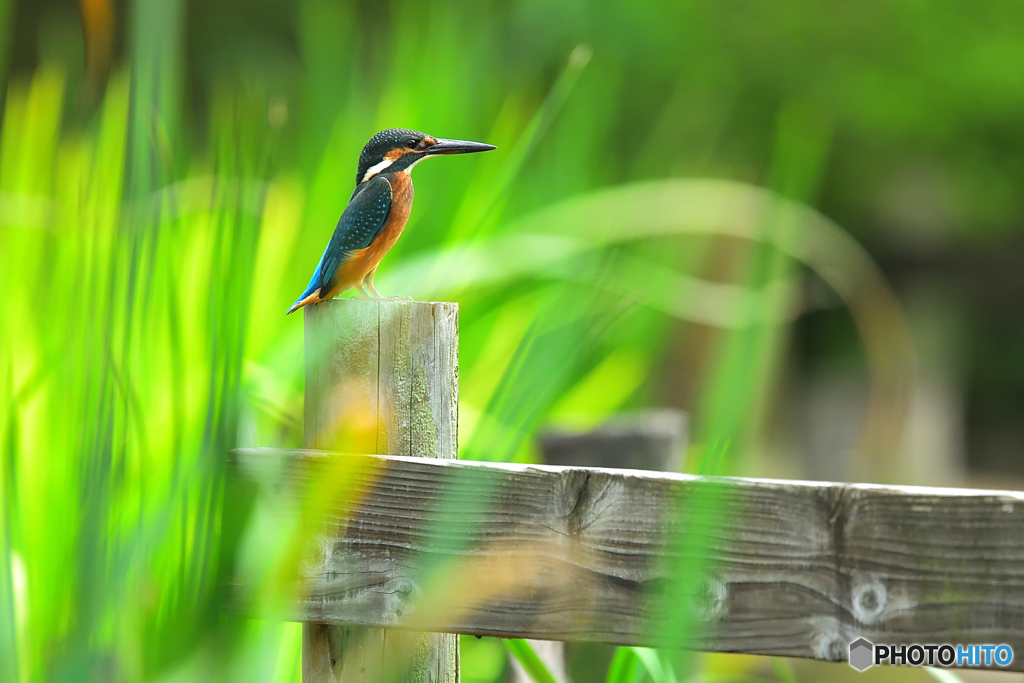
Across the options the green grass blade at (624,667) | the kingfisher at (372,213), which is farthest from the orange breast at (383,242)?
the green grass blade at (624,667)

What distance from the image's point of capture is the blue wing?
43.2 inches

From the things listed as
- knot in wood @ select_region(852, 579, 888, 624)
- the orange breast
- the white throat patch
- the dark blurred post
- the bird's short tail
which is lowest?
knot in wood @ select_region(852, 579, 888, 624)

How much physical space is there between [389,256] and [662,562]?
798 mm

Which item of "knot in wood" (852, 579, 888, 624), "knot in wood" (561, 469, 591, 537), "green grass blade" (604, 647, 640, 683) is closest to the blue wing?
"knot in wood" (561, 469, 591, 537)

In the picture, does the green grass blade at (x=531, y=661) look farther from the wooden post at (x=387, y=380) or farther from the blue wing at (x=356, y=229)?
the blue wing at (x=356, y=229)

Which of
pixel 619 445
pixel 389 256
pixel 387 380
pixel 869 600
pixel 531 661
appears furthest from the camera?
pixel 619 445

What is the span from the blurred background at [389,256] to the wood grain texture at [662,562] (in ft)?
0.27

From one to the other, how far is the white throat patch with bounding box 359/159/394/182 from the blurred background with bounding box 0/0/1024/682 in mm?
140

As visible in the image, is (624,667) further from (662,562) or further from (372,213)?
(372,213)

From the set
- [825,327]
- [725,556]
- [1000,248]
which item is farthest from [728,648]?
[1000,248]

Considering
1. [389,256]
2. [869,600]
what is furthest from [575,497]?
[389,256]

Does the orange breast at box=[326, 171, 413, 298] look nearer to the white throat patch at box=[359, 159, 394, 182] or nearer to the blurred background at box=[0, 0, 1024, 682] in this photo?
the white throat patch at box=[359, 159, 394, 182]

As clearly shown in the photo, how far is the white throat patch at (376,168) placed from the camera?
116cm

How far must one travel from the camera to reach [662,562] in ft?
2.68
